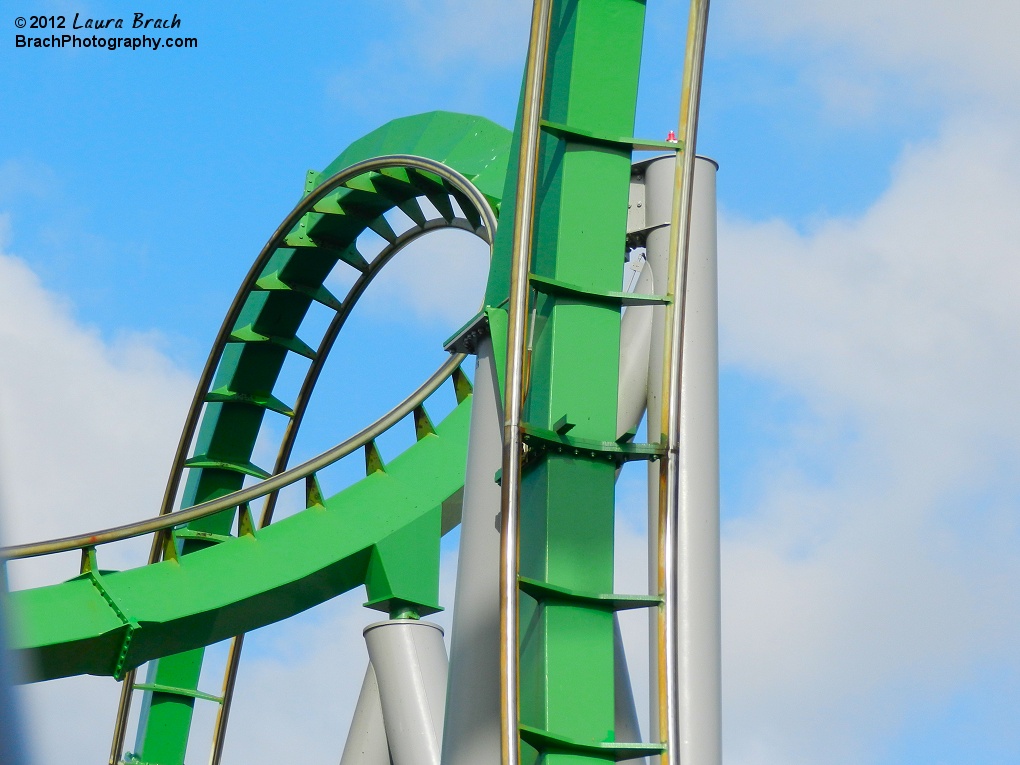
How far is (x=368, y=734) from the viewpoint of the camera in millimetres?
6777

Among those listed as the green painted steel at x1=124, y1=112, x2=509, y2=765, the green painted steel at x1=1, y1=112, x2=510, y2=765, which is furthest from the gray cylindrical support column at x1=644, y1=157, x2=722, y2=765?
the green painted steel at x1=124, y1=112, x2=509, y2=765

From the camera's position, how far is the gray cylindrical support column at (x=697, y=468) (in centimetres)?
453

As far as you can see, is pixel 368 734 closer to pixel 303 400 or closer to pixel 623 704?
pixel 623 704

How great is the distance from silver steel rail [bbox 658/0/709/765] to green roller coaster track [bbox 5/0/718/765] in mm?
49

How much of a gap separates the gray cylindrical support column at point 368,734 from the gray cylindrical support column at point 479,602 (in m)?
2.35

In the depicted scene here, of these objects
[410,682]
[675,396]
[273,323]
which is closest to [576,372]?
[675,396]

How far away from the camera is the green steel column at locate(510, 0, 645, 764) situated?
4.05 meters

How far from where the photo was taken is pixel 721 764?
4.54 metres

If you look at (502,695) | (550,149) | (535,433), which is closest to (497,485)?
(535,433)

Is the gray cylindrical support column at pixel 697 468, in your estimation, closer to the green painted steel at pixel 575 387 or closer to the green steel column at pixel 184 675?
the green painted steel at pixel 575 387

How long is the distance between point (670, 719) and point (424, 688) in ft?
8.19

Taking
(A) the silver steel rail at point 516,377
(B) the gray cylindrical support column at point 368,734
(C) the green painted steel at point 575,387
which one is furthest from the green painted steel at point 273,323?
(A) the silver steel rail at point 516,377

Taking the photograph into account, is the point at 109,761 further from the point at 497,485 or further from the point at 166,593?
the point at 497,485

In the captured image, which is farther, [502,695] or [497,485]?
[497,485]
